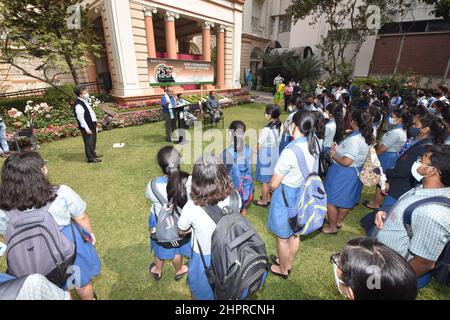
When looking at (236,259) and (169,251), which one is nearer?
(236,259)

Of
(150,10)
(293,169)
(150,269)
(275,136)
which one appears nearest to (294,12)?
(150,10)

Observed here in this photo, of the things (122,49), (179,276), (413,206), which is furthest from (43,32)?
(413,206)

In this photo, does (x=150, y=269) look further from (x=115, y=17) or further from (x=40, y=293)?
(x=115, y=17)

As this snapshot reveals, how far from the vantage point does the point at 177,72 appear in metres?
11.4

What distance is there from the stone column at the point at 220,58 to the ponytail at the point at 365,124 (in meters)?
14.3

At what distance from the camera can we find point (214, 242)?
1550 mm

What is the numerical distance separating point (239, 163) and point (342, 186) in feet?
5.06

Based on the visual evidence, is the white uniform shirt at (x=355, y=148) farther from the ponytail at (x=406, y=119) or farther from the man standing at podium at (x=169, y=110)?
the man standing at podium at (x=169, y=110)

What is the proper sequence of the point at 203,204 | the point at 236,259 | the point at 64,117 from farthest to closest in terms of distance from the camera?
the point at 64,117 < the point at 203,204 < the point at 236,259

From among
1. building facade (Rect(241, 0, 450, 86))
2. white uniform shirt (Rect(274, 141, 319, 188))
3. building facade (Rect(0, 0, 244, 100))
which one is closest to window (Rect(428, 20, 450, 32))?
building facade (Rect(241, 0, 450, 86))

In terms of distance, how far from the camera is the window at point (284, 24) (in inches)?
A: 1054

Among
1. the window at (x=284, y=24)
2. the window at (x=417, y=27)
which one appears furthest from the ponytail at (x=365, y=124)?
the window at (x=284, y=24)

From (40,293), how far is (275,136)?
3642 mm

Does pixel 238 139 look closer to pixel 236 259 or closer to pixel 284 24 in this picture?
pixel 236 259
